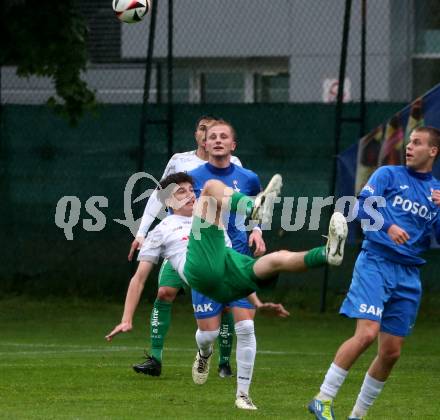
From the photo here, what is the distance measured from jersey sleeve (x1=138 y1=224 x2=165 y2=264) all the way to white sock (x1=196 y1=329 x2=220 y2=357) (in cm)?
75

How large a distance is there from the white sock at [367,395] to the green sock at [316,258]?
0.96 meters

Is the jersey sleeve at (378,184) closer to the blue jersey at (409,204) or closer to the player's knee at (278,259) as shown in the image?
Answer: the blue jersey at (409,204)

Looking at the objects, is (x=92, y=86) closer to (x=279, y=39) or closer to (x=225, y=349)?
(x=279, y=39)

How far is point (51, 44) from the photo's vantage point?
16.3 meters

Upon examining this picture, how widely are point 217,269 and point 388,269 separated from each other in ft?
3.41

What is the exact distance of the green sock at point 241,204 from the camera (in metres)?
7.72

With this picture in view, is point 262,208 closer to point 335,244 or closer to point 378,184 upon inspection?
point 335,244

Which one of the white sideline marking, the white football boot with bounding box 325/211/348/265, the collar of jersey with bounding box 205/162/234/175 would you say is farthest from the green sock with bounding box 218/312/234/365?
the white football boot with bounding box 325/211/348/265

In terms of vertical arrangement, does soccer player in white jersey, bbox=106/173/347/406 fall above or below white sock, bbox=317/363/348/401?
above

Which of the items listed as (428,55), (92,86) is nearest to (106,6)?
(92,86)

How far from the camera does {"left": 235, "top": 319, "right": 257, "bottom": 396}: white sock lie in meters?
8.66

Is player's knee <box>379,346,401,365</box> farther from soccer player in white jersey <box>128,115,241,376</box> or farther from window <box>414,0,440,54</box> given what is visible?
window <box>414,0,440,54</box>

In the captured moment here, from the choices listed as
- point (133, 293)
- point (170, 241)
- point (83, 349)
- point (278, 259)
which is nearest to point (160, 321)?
point (170, 241)

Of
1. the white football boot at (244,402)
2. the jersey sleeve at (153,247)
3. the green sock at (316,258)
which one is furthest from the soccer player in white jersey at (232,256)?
the jersey sleeve at (153,247)
